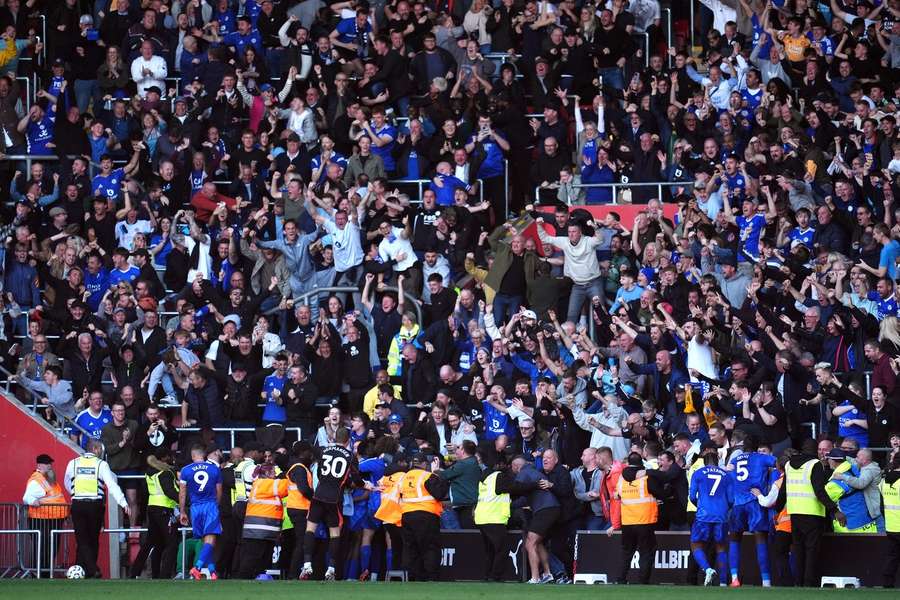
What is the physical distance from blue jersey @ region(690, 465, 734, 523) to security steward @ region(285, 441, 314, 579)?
4.73 meters

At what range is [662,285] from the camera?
2300 cm

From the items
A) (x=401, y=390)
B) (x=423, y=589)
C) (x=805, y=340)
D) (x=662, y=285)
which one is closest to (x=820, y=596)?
(x=423, y=589)

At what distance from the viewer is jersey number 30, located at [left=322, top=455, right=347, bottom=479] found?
67.3ft

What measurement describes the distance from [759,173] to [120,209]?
32.5 feet

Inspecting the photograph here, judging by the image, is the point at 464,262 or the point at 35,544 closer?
the point at 35,544

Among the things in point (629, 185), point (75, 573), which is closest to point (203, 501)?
point (75, 573)

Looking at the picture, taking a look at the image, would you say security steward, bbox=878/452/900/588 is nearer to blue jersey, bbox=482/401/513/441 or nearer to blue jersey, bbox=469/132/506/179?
blue jersey, bbox=482/401/513/441

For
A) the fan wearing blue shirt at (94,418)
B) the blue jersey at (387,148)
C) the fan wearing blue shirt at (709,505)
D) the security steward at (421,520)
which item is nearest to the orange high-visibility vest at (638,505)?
the fan wearing blue shirt at (709,505)

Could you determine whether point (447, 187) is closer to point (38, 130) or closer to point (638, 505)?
point (38, 130)

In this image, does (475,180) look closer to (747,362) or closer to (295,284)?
(295,284)

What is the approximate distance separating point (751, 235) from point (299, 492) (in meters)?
7.24

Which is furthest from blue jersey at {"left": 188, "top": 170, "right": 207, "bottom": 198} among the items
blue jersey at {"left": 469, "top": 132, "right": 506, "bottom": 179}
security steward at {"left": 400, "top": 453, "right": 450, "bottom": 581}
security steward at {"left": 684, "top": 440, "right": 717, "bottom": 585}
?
security steward at {"left": 684, "top": 440, "right": 717, "bottom": 585}

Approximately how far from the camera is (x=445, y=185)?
2552cm

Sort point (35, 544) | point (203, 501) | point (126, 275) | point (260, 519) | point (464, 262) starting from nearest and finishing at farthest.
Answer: point (260, 519) → point (203, 501) → point (35, 544) → point (464, 262) → point (126, 275)
